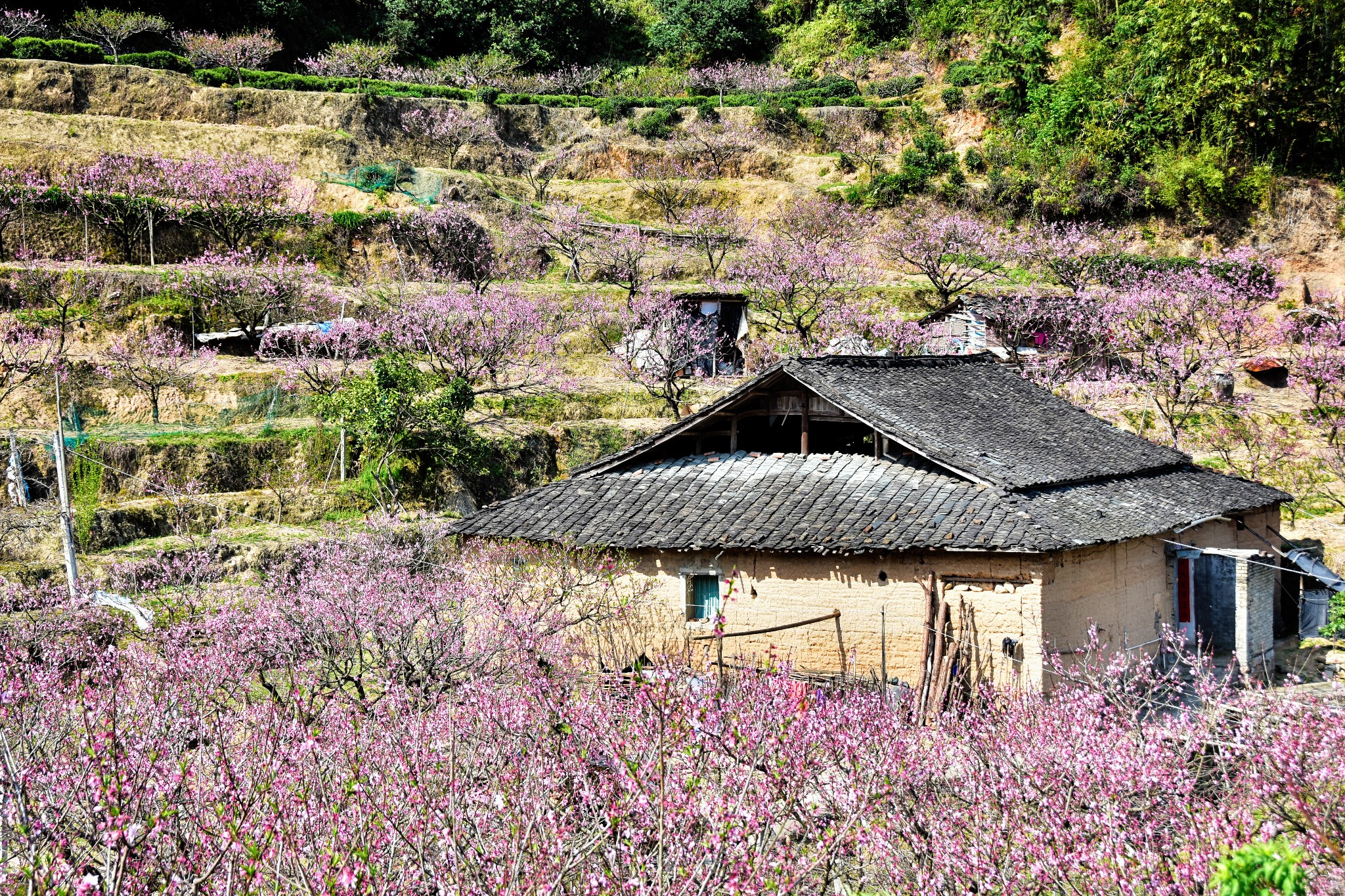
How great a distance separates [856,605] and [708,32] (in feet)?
166

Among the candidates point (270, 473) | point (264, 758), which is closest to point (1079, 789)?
point (264, 758)

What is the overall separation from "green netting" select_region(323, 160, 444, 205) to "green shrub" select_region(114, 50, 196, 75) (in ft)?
29.4

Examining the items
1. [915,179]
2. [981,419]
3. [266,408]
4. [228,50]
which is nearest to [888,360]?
[981,419]

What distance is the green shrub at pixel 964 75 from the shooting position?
5009 centimetres

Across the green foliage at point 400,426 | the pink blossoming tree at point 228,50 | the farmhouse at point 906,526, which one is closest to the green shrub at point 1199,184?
the farmhouse at point 906,526

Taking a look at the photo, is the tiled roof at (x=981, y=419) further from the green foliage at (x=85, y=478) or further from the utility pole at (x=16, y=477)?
the utility pole at (x=16, y=477)

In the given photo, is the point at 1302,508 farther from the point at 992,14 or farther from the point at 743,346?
the point at 992,14

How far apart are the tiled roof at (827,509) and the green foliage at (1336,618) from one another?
6.42ft

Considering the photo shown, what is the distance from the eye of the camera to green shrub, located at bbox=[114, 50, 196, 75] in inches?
1780

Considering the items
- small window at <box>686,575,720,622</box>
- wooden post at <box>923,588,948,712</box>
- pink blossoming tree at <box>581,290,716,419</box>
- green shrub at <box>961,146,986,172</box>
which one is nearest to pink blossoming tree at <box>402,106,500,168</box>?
pink blossoming tree at <box>581,290,716,419</box>

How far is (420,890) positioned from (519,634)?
6.41 m

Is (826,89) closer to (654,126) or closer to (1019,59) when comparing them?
(1019,59)

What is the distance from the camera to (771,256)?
3781 cm

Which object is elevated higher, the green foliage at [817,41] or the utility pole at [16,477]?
the green foliage at [817,41]
